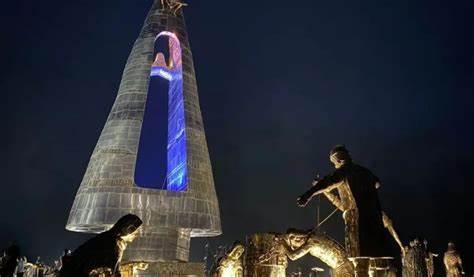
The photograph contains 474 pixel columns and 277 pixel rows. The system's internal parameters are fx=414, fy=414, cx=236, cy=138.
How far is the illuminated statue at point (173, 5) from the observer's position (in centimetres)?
2002

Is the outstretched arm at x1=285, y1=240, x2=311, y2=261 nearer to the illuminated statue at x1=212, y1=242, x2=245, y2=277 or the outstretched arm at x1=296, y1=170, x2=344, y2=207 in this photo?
the outstretched arm at x1=296, y1=170, x2=344, y2=207

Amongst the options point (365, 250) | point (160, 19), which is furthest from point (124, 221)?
point (160, 19)

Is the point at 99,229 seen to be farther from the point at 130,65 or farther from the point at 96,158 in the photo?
the point at 130,65

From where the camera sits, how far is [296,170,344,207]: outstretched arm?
183 inches

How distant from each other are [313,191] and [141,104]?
44.0ft

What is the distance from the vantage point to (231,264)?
7.84 metres

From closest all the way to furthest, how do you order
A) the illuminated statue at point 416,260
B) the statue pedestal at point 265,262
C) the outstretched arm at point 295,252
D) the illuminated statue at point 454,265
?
the outstretched arm at point 295,252
the statue pedestal at point 265,262
the illuminated statue at point 416,260
the illuminated statue at point 454,265

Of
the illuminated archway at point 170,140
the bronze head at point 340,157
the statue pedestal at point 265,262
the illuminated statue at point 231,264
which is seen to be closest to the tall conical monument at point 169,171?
the illuminated archway at point 170,140

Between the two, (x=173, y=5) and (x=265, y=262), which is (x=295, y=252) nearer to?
(x=265, y=262)

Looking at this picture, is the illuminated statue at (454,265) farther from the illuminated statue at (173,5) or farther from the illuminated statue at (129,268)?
the illuminated statue at (173,5)

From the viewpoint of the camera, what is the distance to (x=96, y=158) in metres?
15.9

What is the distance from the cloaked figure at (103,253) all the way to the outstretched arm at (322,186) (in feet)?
7.35

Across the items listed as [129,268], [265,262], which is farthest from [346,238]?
[129,268]

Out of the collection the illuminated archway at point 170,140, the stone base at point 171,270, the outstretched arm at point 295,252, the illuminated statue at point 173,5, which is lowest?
the stone base at point 171,270
